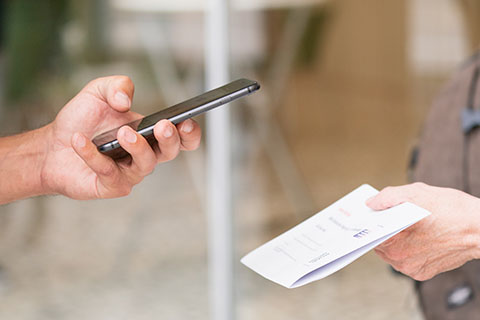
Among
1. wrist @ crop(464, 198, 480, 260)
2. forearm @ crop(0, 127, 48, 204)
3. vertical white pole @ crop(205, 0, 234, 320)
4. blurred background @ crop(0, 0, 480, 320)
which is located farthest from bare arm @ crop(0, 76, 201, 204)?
blurred background @ crop(0, 0, 480, 320)

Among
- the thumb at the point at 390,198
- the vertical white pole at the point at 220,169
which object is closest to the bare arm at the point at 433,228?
the thumb at the point at 390,198

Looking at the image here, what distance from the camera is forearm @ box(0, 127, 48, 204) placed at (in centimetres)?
87

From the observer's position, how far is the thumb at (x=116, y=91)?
2.66 feet

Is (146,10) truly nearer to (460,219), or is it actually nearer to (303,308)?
(303,308)

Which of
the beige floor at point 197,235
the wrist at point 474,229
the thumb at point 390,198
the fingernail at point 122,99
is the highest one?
the fingernail at point 122,99

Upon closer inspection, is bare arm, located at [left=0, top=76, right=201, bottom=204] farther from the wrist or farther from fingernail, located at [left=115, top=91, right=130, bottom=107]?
the wrist

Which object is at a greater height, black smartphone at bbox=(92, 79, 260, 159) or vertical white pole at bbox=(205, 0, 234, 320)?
black smartphone at bbox=(92, 79, 260, 159)

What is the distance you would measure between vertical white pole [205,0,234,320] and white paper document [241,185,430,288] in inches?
31.2

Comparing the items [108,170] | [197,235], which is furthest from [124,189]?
[197,235]

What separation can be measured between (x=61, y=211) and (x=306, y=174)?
2.36 ft

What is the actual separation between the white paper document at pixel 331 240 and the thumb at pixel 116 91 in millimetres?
239

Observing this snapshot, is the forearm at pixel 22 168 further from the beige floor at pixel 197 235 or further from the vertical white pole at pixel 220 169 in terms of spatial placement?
the beige floor at pixel 197 235

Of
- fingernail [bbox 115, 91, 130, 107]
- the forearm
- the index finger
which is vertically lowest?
the forearm

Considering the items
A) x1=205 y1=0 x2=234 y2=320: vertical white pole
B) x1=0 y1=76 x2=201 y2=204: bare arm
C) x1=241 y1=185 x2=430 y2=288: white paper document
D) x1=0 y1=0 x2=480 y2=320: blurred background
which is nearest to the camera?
x1=241 y1=185 x2=430 y2=288: white paper document
